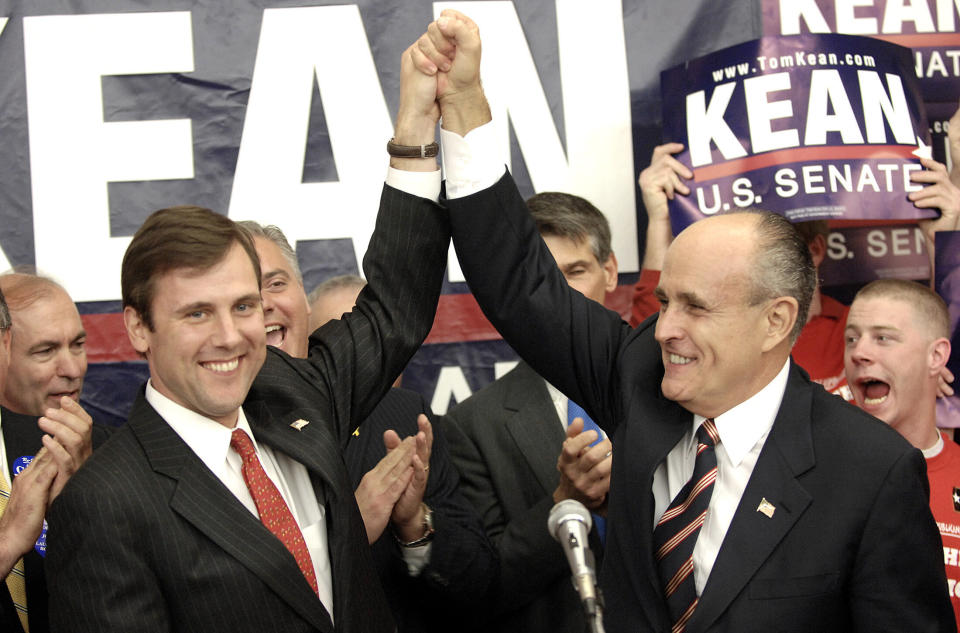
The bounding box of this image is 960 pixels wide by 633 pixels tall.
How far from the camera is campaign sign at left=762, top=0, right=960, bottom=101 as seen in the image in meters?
3.67

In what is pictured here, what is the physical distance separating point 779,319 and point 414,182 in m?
0.79

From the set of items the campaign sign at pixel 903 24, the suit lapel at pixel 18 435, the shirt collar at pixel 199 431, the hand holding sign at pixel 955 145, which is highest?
the campaign sign at pixel 903 24

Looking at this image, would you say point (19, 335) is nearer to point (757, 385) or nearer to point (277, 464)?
point (277, 464)

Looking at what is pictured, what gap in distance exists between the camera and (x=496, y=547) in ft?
9.21

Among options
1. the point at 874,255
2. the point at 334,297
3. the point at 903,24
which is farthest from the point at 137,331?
the point at 903,24

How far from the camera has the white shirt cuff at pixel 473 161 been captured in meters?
2.14

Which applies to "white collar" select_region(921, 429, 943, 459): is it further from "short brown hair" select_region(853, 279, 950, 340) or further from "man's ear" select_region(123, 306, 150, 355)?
"man's ear" select_region(123, 306, 150, 355)

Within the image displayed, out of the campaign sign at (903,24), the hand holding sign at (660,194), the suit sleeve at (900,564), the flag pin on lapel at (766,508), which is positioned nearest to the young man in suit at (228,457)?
the flag pin on lapel at (766,508)

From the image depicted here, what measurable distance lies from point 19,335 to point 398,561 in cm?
121

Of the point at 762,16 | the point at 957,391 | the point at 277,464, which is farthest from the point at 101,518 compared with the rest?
the point at 762,16

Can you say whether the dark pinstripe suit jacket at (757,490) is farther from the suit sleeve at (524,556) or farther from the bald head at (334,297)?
the bald head at (334,297)

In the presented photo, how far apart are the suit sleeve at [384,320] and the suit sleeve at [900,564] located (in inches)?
38.7

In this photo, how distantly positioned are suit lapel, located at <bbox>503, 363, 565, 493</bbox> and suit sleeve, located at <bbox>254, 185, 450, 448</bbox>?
2.38ft

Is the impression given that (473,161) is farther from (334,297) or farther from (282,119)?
(282,119)
